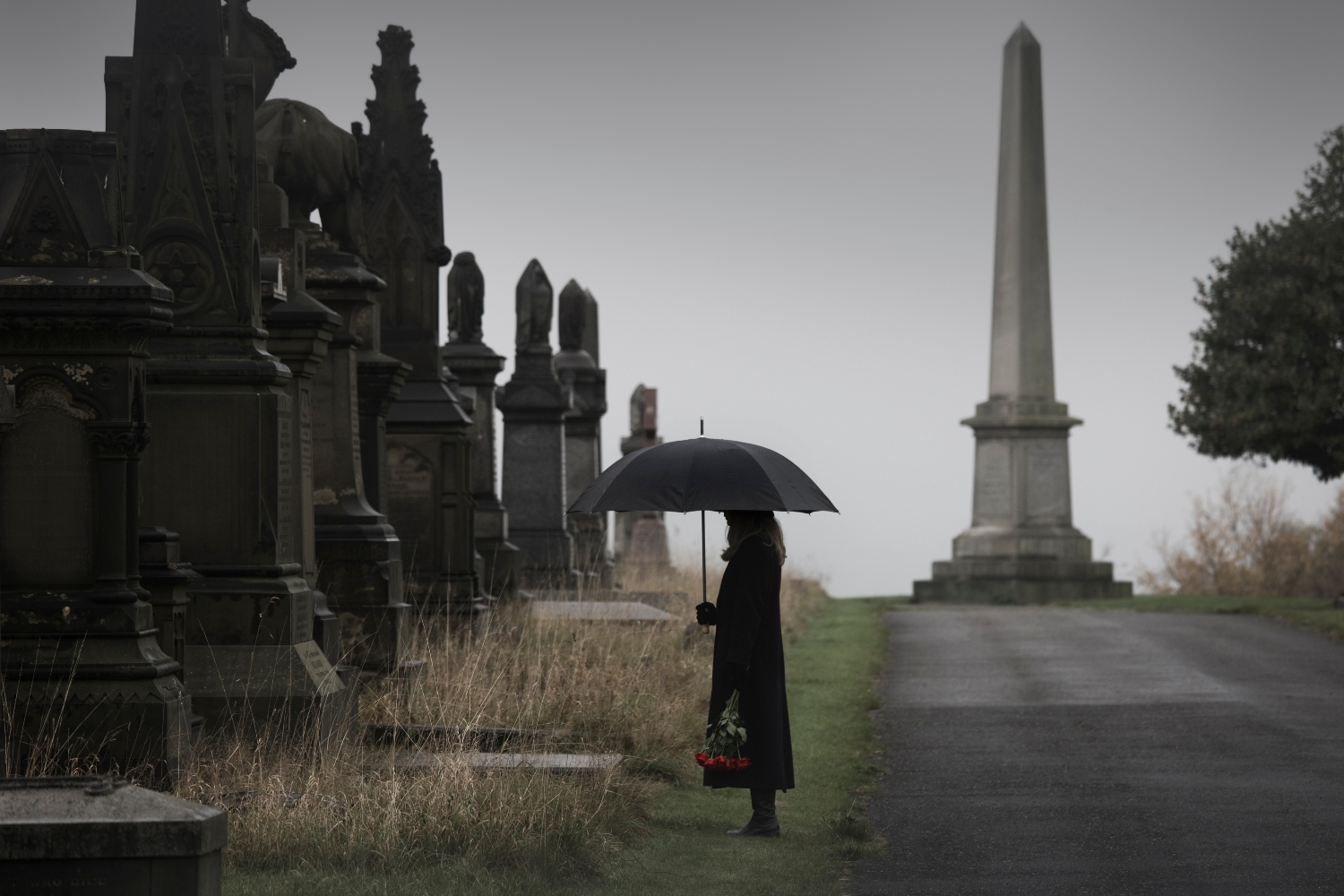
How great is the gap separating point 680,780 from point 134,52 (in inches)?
201

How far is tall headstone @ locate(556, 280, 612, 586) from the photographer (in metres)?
28.1

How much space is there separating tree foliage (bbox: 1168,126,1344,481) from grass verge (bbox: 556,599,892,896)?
14.2 metres

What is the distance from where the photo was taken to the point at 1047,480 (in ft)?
110

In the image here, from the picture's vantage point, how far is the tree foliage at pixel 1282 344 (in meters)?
27.7

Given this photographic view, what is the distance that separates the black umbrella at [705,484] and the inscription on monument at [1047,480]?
2457 centimetres

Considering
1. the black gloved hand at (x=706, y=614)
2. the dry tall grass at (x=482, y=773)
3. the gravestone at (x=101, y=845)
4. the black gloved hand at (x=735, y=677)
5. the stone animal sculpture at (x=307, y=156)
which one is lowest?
the dry tall grass at (x=482, y=773)

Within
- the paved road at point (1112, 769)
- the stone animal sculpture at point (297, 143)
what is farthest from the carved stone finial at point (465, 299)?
the stone animal sculpture at point (297, 143)

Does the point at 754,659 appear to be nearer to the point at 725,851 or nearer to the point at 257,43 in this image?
the point at 725,851

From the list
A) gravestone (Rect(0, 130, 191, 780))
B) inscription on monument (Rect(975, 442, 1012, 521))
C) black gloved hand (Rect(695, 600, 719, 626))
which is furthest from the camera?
inscription on monument (Rect(975, 442, 1012, 521))

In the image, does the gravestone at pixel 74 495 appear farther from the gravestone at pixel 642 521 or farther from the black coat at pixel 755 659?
the gravestone at pixel 642 521

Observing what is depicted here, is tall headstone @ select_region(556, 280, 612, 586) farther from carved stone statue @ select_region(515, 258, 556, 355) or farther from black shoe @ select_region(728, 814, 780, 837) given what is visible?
black shoe @ select_region(728, 814, 780, 837)

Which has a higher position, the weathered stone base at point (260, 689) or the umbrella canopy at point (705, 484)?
the umbrella canopy at point (705, 484)

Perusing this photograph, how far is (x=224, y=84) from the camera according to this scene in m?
10.3

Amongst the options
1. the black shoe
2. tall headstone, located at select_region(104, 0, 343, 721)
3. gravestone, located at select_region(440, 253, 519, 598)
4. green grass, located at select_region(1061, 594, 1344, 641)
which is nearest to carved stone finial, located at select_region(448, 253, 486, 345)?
gravestone, located at select_region(440, 253, 519, 598)
